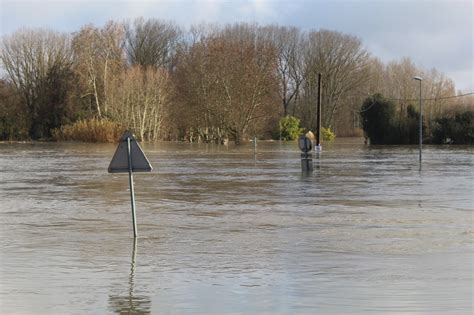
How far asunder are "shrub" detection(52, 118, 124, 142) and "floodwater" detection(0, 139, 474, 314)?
5026cm

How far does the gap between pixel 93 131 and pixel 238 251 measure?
207ft

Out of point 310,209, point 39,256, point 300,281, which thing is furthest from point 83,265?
point 310,209

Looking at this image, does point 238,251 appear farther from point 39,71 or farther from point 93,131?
point 39,71

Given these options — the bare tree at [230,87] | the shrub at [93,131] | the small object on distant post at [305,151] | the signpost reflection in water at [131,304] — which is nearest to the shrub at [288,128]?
the bare tree at [230,87]

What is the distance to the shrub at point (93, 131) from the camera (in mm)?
70250

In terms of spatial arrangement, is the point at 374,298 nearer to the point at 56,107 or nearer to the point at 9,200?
the point at 9,200

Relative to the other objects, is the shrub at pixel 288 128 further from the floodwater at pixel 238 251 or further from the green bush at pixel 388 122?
the floodwater at pixel 238 251

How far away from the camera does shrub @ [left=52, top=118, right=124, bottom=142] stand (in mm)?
70250

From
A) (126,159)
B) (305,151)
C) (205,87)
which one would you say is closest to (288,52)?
(205,87)

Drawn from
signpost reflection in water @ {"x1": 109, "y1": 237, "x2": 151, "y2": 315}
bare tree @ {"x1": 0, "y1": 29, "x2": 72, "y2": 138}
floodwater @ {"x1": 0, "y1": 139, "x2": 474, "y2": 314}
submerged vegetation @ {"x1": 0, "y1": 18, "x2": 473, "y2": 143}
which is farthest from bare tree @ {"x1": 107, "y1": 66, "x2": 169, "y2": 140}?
signpost reflection in water @ {"x1": 109, "y1": 237, "x2": 151, "y2": 315}

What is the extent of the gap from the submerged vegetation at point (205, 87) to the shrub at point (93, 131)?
13 cm

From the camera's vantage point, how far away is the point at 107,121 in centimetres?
7219

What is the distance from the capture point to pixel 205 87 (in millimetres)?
72125

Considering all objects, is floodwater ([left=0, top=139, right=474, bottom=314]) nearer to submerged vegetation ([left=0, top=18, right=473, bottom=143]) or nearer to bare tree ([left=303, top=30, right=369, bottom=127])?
submerged vegetation ([left=0, top=18, right=473, bottom=143])
